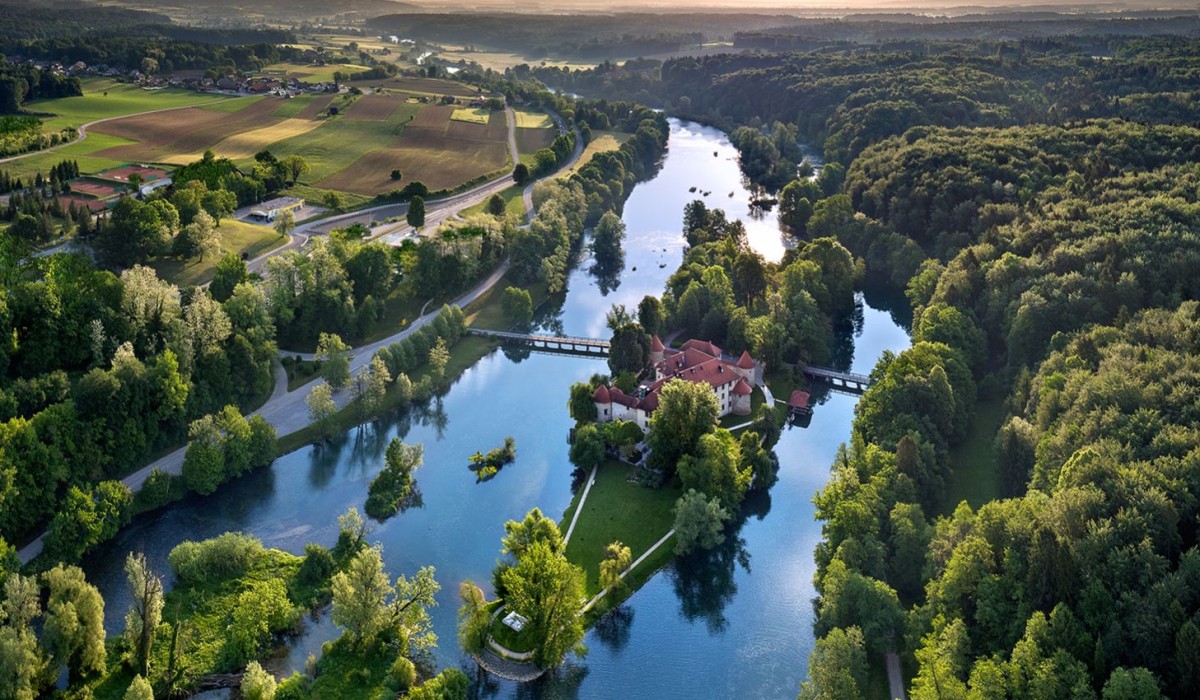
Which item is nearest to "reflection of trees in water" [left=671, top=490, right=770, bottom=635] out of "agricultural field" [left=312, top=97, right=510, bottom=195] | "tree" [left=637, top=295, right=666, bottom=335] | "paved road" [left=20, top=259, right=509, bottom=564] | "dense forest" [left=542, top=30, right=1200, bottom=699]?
"dense forest" [left=542, top=30, right=1200, bottom=699]

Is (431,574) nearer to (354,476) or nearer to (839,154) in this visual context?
(354,476)

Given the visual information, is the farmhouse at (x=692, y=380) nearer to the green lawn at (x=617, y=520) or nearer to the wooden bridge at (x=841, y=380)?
the green lawn at (x=617, y=520)

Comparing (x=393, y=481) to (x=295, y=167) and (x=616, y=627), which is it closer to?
(x=616, y=627)

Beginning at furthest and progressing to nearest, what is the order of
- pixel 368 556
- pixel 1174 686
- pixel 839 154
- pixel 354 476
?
pixel 839 154, pixel 354 476, pixel 368 556, pixel 1174 686

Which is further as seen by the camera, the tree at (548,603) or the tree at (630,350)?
the tree at (630,350)

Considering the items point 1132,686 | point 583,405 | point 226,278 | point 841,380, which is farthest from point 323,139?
point 1132,686

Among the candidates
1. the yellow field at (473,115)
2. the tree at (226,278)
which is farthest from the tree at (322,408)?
the yellow field at (473,115)

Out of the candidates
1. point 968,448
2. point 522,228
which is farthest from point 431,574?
point 522,228
